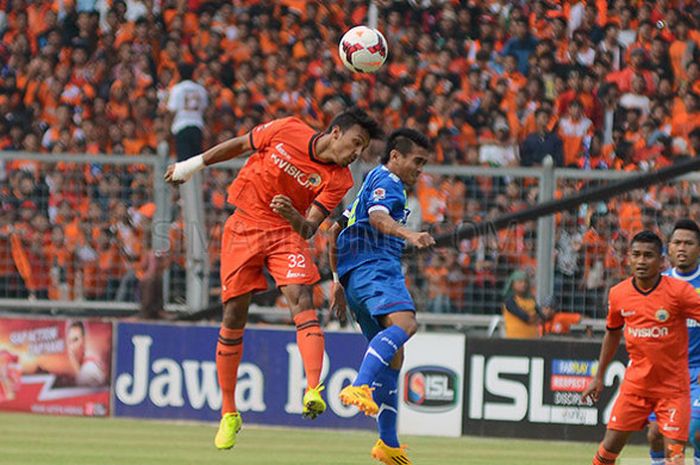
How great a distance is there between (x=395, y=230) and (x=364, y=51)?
2.46 metres

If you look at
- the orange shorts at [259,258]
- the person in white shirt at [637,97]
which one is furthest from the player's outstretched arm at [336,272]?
the person in white shirt at [637,97]

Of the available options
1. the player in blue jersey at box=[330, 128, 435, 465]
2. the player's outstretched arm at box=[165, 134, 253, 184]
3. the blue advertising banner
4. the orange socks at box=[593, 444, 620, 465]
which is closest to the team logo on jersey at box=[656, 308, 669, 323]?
the orange socks at box=[593, 444, 620, 465]

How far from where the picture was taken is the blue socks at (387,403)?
32.6ft

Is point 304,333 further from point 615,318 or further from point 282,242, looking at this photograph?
point 615,318

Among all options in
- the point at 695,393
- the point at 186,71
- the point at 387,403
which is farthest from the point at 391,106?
the point at 695,393

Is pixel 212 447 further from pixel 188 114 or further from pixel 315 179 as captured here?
pixel 188 114

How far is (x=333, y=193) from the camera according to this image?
405 inches

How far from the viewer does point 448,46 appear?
62.8 feet

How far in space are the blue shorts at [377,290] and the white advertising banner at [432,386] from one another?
177 inches

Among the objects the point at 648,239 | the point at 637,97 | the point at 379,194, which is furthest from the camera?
the point at 637,97

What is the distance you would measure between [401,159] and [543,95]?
27.6ft

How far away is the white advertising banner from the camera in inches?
576

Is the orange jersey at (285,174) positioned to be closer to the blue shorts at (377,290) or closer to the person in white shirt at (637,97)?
the blue shorts at (377,290)

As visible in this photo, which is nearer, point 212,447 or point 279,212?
point 279,212
